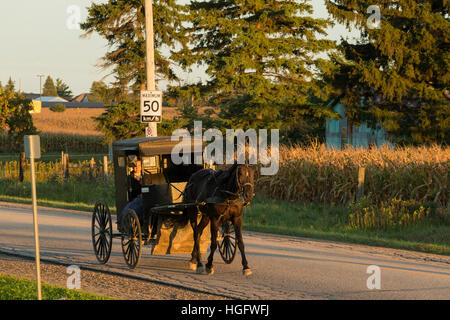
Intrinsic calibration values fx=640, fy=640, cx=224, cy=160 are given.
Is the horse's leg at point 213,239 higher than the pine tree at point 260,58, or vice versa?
the pine tree at point 260,58

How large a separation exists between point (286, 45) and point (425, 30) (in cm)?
661

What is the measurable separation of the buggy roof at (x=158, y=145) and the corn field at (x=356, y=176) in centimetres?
828

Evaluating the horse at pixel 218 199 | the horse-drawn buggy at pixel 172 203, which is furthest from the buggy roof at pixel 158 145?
the horse at pixel 218 199

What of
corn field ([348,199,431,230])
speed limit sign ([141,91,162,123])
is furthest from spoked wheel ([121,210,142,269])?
speed limit sign ([141,91,162,123])

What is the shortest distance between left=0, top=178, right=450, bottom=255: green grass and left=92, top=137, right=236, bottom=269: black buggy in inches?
185

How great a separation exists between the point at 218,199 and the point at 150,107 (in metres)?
9.71

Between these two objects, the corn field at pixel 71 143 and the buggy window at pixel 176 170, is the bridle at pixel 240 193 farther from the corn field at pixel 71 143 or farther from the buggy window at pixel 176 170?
the corn field at pixel 71 143

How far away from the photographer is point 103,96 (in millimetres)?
37500

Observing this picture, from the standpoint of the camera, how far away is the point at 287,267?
1152 cm

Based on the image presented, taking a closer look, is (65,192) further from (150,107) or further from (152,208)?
(152,208)

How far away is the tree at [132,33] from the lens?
117ft

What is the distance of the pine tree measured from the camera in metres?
30.0

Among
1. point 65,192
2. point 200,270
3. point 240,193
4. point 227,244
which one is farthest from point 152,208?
point 65,192

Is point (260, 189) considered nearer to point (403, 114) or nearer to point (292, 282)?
point (403, 114)
